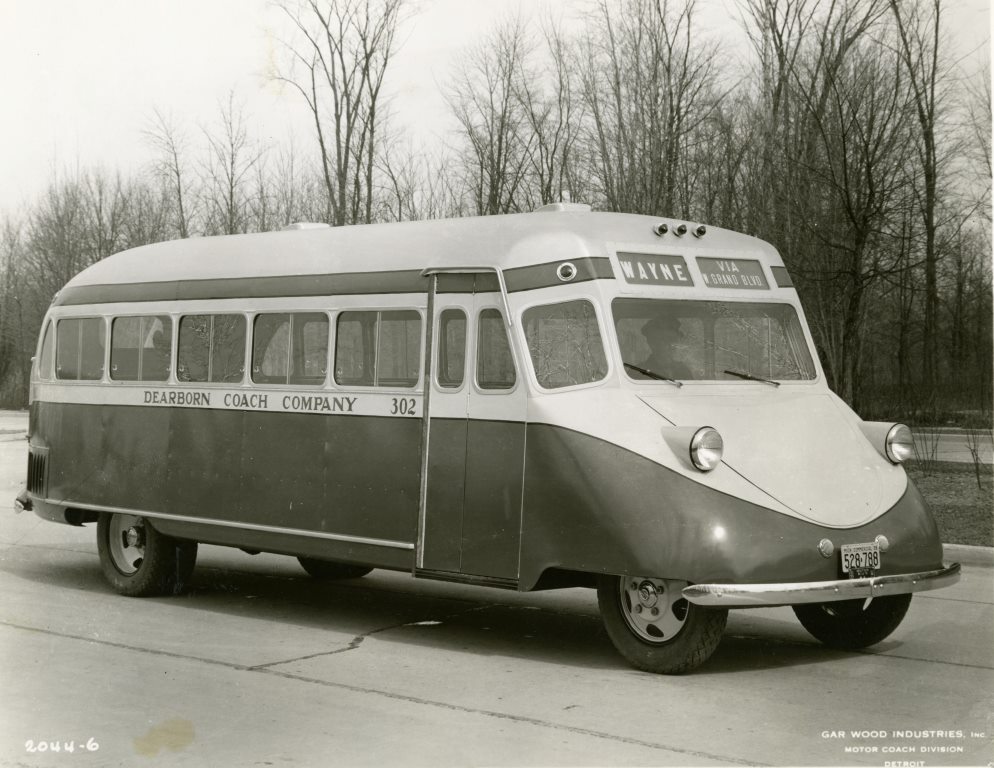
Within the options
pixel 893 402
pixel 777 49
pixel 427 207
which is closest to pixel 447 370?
pixel 777 49

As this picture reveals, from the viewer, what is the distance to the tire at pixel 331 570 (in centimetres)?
1181

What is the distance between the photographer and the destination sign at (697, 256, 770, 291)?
8.80 m

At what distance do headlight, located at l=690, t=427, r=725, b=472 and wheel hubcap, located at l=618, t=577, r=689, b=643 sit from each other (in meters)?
0.69

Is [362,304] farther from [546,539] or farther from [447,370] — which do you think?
[546,539]

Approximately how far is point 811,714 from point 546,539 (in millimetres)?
1927

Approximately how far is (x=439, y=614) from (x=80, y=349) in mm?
4146

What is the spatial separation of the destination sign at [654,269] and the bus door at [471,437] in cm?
81

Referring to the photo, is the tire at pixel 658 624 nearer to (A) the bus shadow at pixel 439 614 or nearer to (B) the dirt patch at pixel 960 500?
(A) the bus shadow at pixel 439 614

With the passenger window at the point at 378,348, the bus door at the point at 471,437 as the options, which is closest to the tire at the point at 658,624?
the bus door at the point at 471,437

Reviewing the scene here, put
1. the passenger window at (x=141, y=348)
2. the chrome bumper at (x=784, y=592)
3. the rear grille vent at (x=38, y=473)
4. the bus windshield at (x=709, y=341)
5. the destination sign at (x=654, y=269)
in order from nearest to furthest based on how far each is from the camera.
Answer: the chrome bumper at (x=784, y=592) < the bus windshield at (x=709, y=341) < the destination sign at (x=654, y=269) < the passenger window at (x=141, y=348) < the rear grille vent at (x=38, y=473)

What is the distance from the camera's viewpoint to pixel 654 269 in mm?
8539

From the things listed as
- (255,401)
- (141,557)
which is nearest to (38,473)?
(141,557)

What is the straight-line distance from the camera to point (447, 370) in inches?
344

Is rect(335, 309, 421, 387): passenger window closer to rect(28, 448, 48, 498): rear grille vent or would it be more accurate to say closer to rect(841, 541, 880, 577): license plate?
rect(841, 541, 880, 577): license plate
